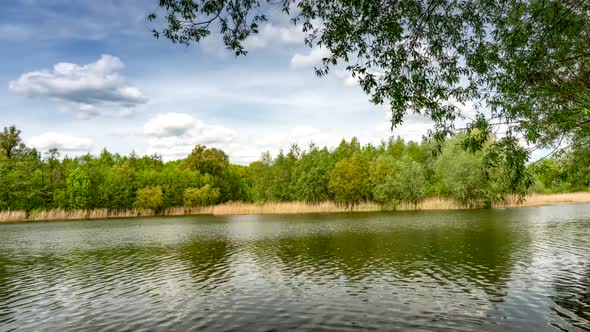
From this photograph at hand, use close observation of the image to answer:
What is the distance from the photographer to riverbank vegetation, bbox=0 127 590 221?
234 feet

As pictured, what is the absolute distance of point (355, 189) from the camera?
7938 cm

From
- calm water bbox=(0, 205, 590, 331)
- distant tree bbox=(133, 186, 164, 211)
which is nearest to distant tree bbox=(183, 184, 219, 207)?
distant tree bbox=(133, 186, 164, 211)

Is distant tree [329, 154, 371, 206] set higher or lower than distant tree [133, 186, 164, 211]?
higher

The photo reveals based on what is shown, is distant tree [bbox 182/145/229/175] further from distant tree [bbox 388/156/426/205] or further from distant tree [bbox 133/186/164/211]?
distant tree [bbox 388/156/426/205]

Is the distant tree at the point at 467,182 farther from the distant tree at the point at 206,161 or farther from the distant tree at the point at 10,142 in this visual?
the distant tree at the point at 10,142

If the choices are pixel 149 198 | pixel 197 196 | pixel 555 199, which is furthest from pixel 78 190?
pixel 555 199

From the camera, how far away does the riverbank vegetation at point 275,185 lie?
71438 mm

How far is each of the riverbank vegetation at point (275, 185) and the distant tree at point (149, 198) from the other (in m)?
0.20

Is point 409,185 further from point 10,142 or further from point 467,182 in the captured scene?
point 10,142

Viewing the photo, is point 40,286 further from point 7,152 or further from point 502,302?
point 7,152

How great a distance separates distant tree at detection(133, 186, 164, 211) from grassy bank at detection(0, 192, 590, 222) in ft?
3.85

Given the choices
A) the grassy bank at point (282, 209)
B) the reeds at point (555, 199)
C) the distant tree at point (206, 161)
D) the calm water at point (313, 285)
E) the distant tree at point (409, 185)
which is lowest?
the calm water at point (313, 285)

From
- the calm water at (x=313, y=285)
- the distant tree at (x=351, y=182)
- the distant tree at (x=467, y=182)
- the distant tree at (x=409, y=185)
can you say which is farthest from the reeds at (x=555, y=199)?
the calm water at (x=313, y=285)

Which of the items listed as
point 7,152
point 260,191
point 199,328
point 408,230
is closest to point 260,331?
point 199,328
